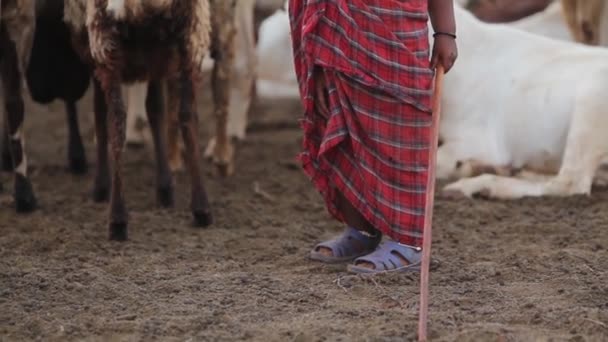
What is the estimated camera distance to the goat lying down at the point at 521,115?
6.60 meters

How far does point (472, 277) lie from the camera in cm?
482

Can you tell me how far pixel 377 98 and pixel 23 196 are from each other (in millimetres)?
2314

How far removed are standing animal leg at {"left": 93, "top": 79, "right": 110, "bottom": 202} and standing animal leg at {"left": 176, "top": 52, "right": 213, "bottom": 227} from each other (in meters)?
0.54

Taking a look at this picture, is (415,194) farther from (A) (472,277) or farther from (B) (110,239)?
(B) (110,239)

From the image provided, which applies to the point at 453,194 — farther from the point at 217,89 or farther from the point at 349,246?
the point at 349,246

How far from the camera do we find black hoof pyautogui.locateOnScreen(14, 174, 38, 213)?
6141 millimetres

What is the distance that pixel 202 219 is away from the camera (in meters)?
5.89

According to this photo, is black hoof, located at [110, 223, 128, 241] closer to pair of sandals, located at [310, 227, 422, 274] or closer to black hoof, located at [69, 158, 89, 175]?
pair of sandals, located at [310, 227, 422, 274]

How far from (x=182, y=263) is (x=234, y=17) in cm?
233

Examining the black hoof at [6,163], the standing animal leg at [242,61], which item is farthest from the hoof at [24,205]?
the standing animal leg at [242,61]

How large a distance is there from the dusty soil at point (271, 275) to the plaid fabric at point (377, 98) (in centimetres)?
32

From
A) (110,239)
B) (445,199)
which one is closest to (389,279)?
(110,239)

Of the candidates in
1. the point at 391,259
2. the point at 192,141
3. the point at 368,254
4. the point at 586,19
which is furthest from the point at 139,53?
the point at 586,19

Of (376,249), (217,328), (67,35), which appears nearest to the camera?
(217,328)
